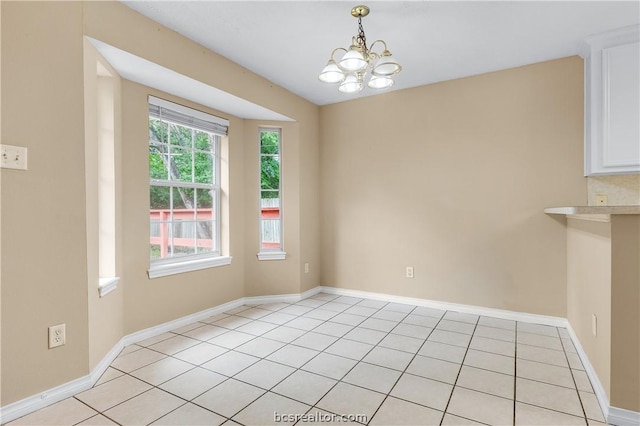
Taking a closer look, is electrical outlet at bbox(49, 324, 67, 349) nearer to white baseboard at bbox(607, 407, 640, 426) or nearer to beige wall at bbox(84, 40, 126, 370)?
beige wall at bbox(84, 40, 126, 370)

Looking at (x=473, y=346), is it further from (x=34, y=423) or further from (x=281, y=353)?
(x=34, y=423)

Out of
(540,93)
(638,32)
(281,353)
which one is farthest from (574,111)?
(281,353)

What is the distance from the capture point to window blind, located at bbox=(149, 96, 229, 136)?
9.71ft

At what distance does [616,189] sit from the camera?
9.23 feet

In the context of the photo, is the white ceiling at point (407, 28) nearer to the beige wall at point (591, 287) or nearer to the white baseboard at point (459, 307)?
the beige wall at point (591, 287)

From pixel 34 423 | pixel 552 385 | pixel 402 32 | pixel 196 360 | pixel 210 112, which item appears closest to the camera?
pixel 34 423

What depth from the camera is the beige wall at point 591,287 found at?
1.81 metres

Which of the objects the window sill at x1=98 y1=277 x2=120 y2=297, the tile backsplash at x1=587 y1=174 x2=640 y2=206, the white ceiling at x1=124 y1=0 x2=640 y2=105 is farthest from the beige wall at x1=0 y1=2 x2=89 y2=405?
the tile backsplash at x1=587 y1=174 x2=640 y2=206

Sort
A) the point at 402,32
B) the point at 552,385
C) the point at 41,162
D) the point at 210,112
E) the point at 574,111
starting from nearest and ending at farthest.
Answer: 1. the point at 41,162
2. the point at 552,385
3. the point at 402,32
4. the point at 574,111
5. the point at 210,112

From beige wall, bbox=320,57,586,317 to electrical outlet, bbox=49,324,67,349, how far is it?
3.00 meters

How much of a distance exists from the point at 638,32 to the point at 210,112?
12.5 ft

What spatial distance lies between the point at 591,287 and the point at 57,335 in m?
3.39

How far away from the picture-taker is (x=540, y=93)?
3129 mm

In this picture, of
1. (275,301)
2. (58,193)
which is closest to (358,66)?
(58,193)
